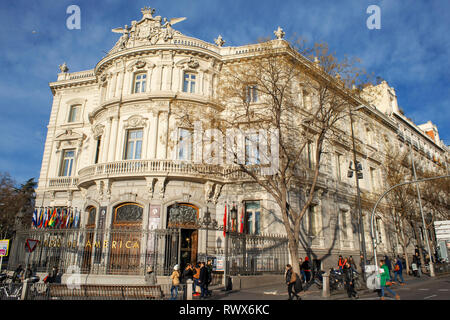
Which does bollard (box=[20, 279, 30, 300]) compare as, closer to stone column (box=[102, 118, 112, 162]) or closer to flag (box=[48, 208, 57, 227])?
stone column (box=[102, 118, 112, 162])

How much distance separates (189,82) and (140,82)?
364 centimetres

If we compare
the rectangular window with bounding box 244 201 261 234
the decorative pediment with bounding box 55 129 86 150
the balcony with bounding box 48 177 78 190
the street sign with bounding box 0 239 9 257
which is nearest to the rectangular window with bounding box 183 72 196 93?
the rectangular window with bounding box 244 201 261 234

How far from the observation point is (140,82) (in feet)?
80.9

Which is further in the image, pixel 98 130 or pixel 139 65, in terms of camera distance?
pixel 98 130

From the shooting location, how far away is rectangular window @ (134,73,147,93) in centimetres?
2452

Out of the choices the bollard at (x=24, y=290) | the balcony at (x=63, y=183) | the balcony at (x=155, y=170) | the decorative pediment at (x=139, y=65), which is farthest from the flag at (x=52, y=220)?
the bollard at (x=24, y=290)

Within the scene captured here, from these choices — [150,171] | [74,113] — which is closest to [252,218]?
[150,171]

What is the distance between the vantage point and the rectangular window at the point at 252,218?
73.0 feet

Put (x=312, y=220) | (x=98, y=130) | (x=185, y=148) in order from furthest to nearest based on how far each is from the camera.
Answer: (x=98, y=130), (x=312, y=220), (x=185, y=148)

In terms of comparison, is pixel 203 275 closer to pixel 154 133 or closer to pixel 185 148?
pixel 185 148

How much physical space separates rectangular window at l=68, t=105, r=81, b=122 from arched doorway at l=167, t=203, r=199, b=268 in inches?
547

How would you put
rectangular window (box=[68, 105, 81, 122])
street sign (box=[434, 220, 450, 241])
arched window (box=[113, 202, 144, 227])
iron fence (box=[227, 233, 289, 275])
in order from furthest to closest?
1. rectangular window (box=[68, 105, 81, 122])
2. street sign (box=[434, 220, 450, 241])
3. arched window (box=[113, 202, 144, 227])
4. iron fence (box=[227, 233, 289, 275])

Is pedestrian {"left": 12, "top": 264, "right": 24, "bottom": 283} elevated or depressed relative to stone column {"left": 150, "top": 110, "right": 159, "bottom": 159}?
depressed

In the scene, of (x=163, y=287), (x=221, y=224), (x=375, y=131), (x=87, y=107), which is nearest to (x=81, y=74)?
(x=87, y=107)
